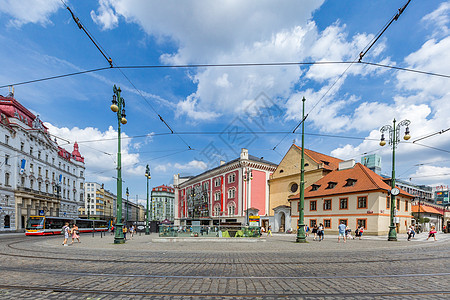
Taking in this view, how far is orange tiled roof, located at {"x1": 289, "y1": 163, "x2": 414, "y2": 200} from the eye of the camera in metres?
28.9

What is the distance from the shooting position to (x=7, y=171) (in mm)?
39469

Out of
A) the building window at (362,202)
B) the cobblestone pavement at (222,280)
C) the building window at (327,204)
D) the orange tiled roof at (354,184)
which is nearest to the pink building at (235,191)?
the orange tiled roof at (354,184)

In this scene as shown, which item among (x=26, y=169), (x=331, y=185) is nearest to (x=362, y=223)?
(x=331, y=185)

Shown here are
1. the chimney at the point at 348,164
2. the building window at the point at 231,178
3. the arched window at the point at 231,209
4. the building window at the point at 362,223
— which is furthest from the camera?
the building window at the point at 231,178

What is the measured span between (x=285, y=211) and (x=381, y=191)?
555 inches

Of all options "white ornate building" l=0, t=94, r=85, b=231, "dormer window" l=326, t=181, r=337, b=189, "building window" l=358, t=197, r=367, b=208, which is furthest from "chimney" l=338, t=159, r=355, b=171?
"white ornate building" l=0, t=94, r=85, b=231

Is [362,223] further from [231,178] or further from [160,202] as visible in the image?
[160,202]

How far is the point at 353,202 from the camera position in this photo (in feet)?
97.2

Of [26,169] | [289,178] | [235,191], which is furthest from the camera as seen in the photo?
[235,191]

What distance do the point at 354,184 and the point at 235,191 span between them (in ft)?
74.6

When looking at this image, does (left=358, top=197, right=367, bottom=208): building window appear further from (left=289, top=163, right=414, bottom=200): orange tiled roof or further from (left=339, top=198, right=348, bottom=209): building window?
(left=339, top=198, right=348, bottom=209): building window

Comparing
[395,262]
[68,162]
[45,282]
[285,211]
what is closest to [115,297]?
[45,282]

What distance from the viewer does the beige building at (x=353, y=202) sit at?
90.7ft

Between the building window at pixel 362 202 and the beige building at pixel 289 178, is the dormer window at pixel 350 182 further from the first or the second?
the beige building at pixel 289 178
